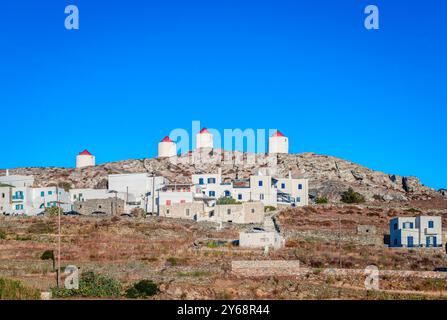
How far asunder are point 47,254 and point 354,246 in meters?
24.0

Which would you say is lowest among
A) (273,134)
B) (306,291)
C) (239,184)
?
(306,291)

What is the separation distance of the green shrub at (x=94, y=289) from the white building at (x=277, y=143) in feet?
245

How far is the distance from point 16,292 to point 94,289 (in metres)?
5.58

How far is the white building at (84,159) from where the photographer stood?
397 ft

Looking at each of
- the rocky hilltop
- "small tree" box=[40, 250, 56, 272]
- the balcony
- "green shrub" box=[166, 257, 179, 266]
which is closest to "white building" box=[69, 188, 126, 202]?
the balcony

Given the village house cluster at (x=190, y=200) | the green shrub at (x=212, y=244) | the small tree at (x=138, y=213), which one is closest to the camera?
the green shrub at (x=212, y=244)

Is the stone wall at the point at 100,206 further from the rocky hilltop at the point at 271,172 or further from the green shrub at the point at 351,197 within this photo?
the green shrub at the point at 351,197

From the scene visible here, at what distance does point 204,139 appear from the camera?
119812 millimetres

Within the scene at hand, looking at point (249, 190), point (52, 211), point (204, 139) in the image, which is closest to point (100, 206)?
point (52, 211)

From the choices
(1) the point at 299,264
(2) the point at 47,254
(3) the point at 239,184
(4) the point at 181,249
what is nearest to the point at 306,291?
(1) the point at 299,264

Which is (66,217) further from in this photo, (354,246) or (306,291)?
(306,291)

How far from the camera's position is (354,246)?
64.9 m

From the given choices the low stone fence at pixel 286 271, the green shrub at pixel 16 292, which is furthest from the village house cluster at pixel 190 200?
the green shrub at pixel 16 292

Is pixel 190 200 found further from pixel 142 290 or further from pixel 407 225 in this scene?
pixel 142 290
